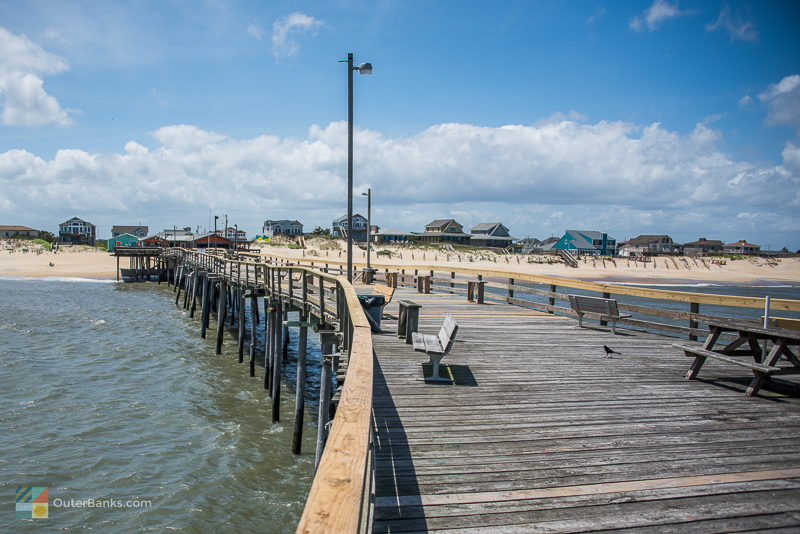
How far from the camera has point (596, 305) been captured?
10.2 metres

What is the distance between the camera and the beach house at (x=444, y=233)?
96312 mm

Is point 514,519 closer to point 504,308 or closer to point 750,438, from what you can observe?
point 750,438

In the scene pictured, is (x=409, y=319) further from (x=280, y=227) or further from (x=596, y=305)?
(x=280, y=227)

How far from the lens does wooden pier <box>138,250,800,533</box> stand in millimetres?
3146

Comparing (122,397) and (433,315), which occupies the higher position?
(433,315)

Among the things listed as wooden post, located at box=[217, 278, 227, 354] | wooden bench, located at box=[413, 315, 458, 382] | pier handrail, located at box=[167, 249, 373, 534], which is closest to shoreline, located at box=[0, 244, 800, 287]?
wooden post, located at box=[217, 278, 227, 354]

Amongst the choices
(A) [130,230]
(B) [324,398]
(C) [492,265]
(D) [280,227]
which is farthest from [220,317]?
(A) [130,230]

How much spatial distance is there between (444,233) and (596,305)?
285ft

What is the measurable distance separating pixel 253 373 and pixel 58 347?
29.5 ft

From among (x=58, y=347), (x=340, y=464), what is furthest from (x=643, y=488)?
(x=58, y=347)

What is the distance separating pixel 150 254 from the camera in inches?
2079

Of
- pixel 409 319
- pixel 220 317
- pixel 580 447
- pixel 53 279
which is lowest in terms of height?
pixel 53 279

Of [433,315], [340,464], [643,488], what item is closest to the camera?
[340,464]

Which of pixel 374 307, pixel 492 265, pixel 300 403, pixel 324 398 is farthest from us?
pixel 492 265
